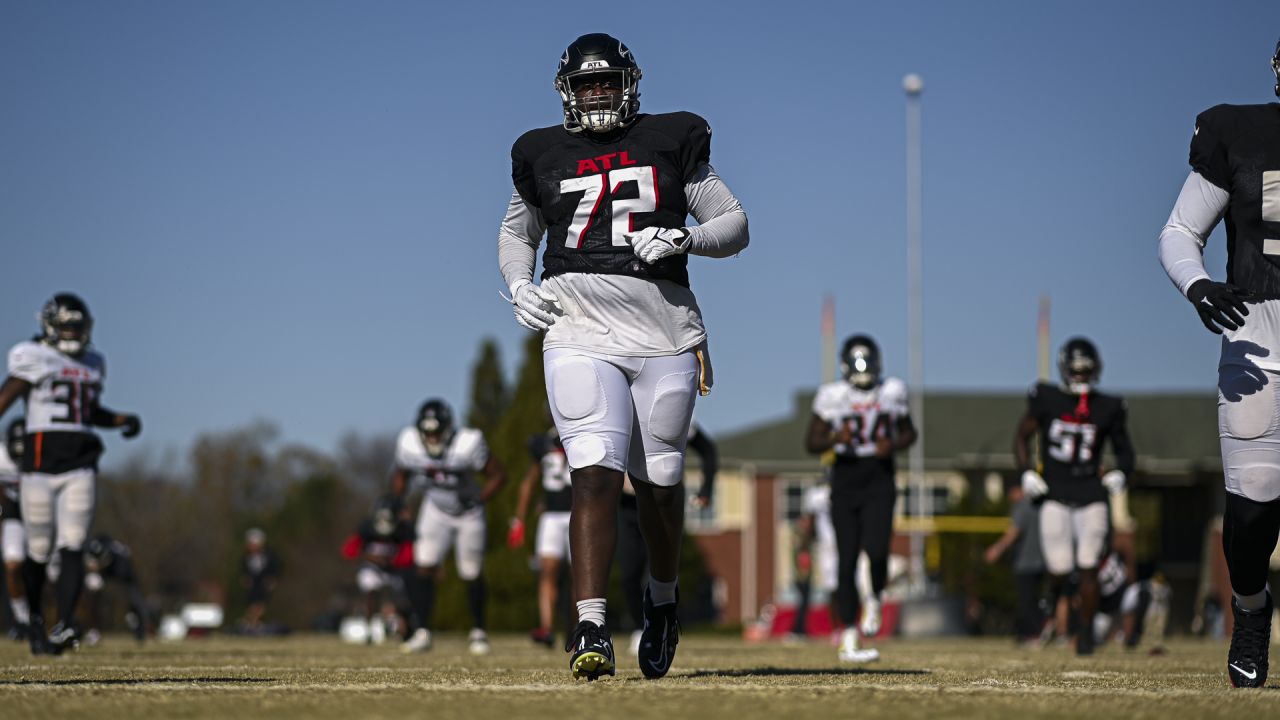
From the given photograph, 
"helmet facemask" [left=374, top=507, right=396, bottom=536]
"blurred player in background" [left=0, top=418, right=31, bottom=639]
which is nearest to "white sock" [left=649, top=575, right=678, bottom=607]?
"blurred player in background" [left=0, top=418, right=31, bottom=639]

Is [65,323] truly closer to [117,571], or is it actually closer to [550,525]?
[550,525]

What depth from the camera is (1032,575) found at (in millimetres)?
20125

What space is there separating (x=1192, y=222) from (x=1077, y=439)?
278 inches

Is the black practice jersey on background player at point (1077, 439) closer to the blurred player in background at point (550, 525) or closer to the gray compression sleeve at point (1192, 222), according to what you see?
the blurred player in background at point (550, 525)

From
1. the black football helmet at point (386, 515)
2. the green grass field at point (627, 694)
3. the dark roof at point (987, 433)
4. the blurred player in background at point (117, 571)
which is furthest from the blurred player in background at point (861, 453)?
the dark roof at point (987, 433)

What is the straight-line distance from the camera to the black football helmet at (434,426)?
610 inches

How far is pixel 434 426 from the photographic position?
15.5 metres

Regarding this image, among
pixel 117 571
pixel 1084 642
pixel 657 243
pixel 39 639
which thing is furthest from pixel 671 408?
pixel 117 571

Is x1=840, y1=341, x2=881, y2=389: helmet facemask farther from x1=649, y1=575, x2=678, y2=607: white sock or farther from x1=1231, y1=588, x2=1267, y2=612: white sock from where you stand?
x1=1231, y1=588, x2=1267, y2=612: white sock

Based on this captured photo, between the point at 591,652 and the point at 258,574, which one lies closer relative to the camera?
the point at 591,652

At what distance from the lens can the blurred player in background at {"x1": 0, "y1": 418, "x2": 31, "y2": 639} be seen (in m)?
14.2

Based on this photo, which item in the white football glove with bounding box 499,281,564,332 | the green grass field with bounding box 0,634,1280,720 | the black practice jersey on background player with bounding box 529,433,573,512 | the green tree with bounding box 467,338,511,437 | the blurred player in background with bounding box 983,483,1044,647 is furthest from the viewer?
the green tree with bounding box 467,338,511,437

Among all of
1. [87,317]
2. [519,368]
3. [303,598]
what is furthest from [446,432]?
[303,598]

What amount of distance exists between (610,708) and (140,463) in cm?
7868
